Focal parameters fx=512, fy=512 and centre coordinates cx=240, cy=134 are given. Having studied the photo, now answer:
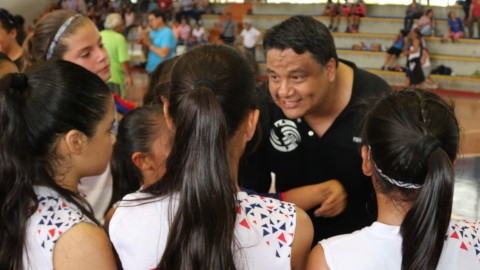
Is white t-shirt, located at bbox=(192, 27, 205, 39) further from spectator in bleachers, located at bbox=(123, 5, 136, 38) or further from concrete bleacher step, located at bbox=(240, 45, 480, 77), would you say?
concrete bleacher step, located at bbox=(240, 45, 480, 77)

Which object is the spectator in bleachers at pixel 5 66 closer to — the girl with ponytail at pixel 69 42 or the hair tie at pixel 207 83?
the girl with ponytail at pixel 69 42

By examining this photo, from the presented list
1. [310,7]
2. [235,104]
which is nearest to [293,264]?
[235,104]

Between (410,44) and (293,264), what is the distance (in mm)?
11536

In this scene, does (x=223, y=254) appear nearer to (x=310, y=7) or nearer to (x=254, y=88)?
(x=254, y=88)

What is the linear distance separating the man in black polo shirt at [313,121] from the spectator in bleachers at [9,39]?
2808mm

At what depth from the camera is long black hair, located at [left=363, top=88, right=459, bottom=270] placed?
1272 mm

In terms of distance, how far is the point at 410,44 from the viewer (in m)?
12.0

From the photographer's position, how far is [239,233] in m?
1.34

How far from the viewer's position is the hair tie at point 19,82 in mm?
1474

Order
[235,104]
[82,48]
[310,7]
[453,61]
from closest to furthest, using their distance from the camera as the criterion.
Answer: [235,104] < [82,48] < [453,61] < [310,7]

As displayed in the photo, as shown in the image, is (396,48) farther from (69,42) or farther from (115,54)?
(69,42)

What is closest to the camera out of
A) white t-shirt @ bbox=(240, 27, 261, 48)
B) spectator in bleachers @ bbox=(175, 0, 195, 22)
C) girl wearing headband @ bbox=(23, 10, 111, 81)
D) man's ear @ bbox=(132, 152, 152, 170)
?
man's ear @ bbox=(132, 152, 152, 170)

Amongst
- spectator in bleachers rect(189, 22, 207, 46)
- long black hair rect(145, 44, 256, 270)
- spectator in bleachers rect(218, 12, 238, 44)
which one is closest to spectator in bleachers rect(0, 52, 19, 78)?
long black hair rect(145, 44, 256, 270)

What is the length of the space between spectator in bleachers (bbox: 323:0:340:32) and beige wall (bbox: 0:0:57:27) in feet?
31.1
